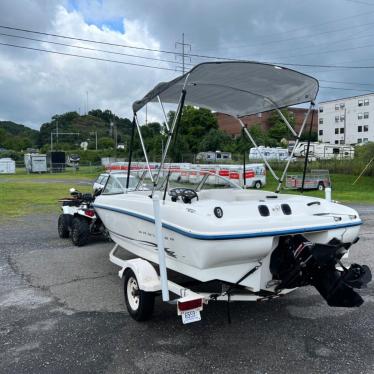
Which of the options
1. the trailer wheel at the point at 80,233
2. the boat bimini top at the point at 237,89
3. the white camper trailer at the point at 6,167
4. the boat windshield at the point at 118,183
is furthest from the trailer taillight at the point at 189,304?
the white camper trailer at the point at 6,167

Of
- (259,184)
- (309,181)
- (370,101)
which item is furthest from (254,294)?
(370,101)

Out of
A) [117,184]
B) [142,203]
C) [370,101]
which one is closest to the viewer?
[142,203]

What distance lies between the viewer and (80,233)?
28.0 feet

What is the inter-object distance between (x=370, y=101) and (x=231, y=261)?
7770cm

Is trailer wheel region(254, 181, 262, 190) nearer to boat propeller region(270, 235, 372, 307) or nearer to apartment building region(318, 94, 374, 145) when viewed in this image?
boat propeller region(270, 235, 372, 307)

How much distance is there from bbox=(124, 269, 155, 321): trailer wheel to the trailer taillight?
0.74m

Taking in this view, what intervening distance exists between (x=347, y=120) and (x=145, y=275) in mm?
80755

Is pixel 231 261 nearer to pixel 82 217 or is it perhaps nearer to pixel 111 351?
pixel 111 351

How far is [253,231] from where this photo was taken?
3949mm

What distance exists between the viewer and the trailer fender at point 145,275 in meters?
4.37

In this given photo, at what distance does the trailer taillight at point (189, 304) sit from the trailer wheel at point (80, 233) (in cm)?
517

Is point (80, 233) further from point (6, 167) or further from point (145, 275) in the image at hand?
point (6, 167)

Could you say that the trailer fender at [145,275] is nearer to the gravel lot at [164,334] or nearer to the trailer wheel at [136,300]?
the trailer wheel at [136,300]

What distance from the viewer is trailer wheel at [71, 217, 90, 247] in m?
8.56
